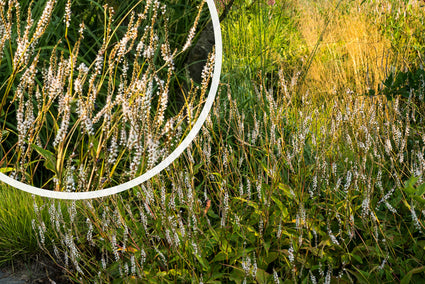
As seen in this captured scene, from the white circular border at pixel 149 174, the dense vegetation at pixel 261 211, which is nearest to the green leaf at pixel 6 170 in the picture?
the white circular border at pixel 149 174

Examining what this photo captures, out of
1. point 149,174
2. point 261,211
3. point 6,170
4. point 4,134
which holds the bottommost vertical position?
point 261,211

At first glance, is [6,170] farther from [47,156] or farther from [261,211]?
[261,211]

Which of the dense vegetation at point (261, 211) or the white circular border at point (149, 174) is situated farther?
the dense vegetation at point (261, 211)

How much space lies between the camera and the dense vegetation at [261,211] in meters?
1.79

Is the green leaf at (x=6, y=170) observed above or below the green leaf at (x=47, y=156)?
below

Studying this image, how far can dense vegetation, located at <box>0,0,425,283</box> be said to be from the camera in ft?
5.89

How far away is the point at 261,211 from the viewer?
1902mm

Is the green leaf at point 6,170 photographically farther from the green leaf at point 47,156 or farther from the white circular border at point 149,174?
the green leaf at point 47,156

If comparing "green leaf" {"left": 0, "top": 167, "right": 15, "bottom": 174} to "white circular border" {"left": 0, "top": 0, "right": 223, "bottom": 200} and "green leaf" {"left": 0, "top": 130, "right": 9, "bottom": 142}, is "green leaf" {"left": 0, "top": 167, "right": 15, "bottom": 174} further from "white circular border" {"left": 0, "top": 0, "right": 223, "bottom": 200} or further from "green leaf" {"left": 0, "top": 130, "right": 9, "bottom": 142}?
"green leaf" {"left": 0, "top": 130, "right": 9, "bottom": 142}

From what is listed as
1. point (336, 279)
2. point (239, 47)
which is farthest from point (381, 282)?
point (239, 47)

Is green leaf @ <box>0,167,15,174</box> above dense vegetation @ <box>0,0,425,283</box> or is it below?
above

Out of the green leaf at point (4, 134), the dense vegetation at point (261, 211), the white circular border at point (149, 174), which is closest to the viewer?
the green leaf at point (4, 134)

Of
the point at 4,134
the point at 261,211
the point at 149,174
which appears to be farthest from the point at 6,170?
the point at 261,211

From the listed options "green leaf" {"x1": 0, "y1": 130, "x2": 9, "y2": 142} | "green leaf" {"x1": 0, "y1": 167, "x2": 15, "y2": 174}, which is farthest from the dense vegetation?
"green leaf" {"x1": 0, "y1": 167, "x2": 15, "y2": 174}
